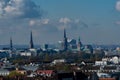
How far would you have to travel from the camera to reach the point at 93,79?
3375 centimetres

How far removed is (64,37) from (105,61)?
72097mm

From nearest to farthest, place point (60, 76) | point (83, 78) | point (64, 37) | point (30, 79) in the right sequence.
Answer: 1. point (60, 76)
2. point (83, 78)
3. point (30, 79)
4. point (64, 37)

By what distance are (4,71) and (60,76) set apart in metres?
57.1

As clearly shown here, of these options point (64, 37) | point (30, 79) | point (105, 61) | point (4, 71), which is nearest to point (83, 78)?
point (30, 79)

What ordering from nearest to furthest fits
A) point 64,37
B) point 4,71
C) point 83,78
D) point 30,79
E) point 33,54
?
point 83,78 < point 30,79 < point 4,71 < point 33,54 < point 64,37

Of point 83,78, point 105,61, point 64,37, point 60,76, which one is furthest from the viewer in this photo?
point 64,37

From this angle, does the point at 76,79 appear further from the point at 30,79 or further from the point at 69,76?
the point at 30,79

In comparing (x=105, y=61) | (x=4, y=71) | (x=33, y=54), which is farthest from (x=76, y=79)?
(x=33, y=54)

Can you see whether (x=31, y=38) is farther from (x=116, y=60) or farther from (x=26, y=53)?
(x=116, y=60)

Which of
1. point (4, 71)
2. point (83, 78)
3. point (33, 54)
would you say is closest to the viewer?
point (83, 78)

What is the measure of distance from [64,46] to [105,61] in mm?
79192

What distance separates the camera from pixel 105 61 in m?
120

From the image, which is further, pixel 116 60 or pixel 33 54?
pixel 33 54

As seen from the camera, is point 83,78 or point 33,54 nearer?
point 83,78
